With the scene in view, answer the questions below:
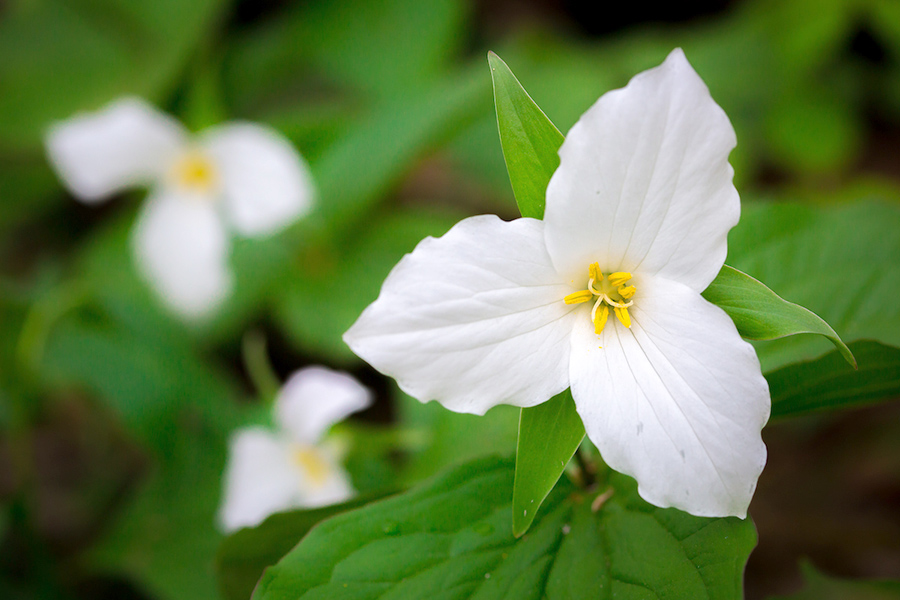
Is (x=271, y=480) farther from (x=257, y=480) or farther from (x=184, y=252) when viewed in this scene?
(x=184, y=252)

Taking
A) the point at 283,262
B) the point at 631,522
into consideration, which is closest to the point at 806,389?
the point at 631,522

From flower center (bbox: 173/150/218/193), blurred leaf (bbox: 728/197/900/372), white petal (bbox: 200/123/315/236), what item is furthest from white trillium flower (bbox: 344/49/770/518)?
flower center (bbox: 173/150/218/193)

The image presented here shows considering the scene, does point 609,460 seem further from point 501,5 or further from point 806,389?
point 501,5

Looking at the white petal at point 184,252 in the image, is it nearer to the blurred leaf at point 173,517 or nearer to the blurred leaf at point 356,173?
the blurred leaf at point 356,173

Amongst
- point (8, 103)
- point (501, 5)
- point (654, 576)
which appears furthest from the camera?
point (501, 5)

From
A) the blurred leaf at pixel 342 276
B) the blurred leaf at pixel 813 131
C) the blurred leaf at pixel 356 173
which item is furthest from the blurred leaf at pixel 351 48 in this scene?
the blurred leaf at pixel 813 131
